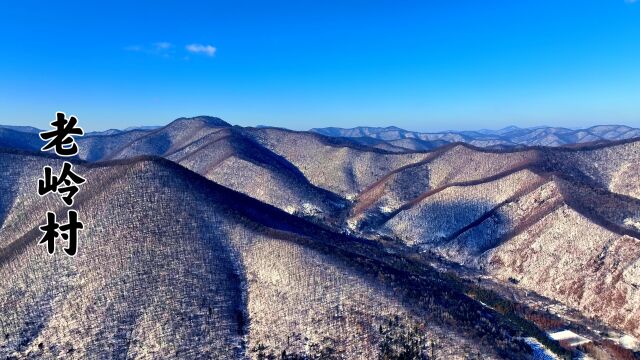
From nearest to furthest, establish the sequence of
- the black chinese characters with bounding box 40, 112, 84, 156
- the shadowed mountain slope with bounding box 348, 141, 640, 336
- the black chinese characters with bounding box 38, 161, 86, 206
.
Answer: the black chinese characters with bounding box 38, 161, 86, 206 < the black chinese characters with bounding box 40, 112, 84, 156 < the shadowed mountain slope with bounding box 348, 141, 640, 336

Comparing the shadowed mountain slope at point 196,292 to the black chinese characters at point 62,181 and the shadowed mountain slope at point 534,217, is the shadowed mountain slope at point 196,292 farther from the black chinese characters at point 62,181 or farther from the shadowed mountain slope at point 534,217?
the shadowed mountain slope at point 534,217

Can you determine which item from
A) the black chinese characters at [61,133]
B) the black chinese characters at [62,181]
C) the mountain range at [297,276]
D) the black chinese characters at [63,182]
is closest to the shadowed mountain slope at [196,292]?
the mountain range at [297,276]

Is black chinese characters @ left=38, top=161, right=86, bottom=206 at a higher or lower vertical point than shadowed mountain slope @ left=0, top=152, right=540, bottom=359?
higher

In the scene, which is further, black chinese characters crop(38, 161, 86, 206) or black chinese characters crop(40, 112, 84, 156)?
black chinese characters crop(40, 112, 84, 156)

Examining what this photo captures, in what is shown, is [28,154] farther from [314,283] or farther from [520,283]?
[520,283]

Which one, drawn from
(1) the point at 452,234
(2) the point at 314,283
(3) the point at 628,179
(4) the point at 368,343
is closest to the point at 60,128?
(2) the point at 314,283

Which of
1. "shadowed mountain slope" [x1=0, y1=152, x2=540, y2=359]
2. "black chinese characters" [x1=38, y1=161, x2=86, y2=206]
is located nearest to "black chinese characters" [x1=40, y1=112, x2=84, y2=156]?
"black chinese characters" [x1=38, y1=161, x2=86, y2=206]

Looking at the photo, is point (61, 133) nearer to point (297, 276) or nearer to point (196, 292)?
point (196, 292)

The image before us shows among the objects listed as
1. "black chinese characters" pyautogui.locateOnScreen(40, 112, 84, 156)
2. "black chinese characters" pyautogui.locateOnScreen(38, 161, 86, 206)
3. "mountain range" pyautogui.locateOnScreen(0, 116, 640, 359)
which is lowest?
"mountain range" pyautogui.locateOnScreen(0, 116, 640, 359)

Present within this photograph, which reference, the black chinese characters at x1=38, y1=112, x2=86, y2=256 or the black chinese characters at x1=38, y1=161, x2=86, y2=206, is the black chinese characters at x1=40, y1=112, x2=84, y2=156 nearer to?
the black chinese characters at x1=38, y1=112, x2=86, y2=256
